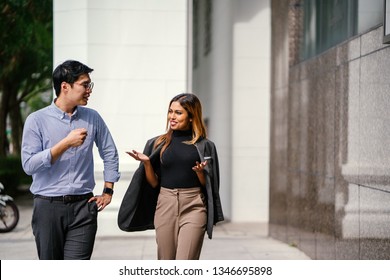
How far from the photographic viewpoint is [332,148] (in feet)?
27.4

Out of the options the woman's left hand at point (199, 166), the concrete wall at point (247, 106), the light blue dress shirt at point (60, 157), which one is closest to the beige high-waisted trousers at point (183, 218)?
the woman's left hand at point (199, 166)

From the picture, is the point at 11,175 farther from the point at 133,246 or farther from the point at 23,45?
the point at 133,246

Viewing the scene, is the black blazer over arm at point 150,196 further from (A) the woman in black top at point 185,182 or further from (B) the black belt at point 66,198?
(B) the black belt at point 66,198

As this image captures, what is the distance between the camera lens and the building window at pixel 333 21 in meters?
7.27

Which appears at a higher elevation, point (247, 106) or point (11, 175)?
point (247, 106)

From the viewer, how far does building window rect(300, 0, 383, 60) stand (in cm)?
727

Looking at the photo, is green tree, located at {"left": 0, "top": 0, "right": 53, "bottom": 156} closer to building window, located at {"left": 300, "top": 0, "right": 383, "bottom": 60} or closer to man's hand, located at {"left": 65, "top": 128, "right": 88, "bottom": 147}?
building window, located at {"left": 300, "top": 0, "right": 383, "bottom": 60}

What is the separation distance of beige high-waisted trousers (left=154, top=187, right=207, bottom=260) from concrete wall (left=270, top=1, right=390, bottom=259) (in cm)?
194

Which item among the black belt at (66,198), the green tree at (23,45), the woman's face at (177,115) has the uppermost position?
the green tree at (23,45)

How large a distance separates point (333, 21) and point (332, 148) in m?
1.48

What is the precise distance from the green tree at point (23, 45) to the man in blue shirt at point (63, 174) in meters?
10.3

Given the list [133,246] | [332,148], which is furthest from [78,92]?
[133,246]
